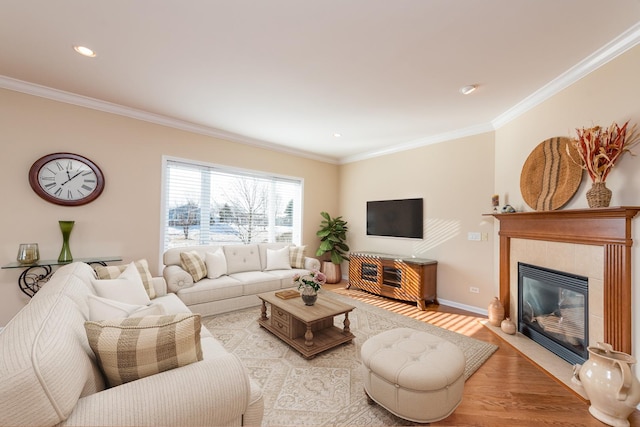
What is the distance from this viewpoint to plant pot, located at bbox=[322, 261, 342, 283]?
538cm

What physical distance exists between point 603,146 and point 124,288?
4.02 meters

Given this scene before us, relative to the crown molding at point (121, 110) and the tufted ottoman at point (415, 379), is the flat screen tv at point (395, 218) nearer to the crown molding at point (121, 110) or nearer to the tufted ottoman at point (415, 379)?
the crown molding at point (121, 110)

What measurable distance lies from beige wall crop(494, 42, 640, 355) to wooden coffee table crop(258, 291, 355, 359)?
2.23m

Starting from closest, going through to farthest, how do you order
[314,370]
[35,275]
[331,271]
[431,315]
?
[314,370], [35,275], [431,315], [331,271]

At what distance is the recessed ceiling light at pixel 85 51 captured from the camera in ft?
7.24

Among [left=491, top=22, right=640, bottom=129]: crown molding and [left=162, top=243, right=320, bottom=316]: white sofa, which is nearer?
[left=491, top=22, right=640, bottom=129]: crown molding

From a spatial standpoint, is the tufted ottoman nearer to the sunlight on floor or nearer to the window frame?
the sunlight on floor

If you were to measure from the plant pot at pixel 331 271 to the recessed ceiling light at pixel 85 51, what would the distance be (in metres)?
4.59

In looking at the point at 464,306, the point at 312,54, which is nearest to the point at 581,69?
the point at 312,54

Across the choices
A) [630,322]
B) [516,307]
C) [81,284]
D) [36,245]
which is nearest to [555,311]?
[516,307]

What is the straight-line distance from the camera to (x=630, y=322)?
6.22 feet

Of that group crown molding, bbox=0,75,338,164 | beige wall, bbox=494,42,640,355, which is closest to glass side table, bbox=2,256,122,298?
crown molding, bbox=0,75,338,164

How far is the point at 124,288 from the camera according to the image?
6.93ft

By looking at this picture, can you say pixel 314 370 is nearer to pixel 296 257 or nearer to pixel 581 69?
pixel 296 257
